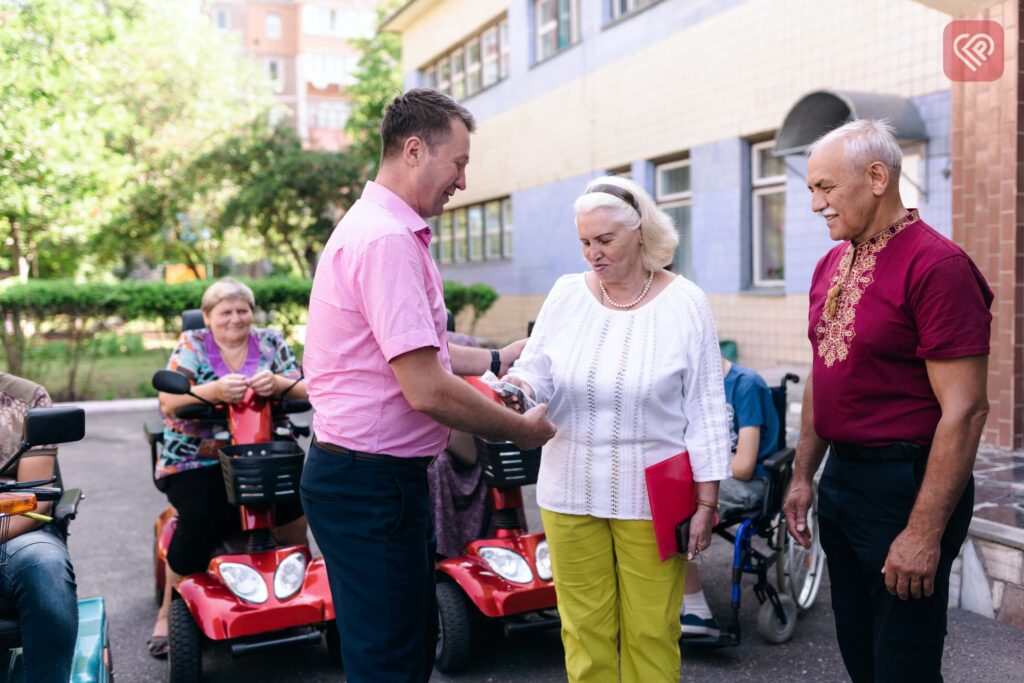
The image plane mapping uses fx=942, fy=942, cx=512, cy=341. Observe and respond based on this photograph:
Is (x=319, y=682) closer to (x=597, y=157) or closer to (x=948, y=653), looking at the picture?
(x=948, y=653)

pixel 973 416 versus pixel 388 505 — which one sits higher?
pixel 973 416

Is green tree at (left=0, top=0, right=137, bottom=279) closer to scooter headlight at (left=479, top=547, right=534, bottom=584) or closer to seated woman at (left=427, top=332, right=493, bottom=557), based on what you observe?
seated woman at (left=427, top=332, right=493, bottom=557)

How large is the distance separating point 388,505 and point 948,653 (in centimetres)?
309

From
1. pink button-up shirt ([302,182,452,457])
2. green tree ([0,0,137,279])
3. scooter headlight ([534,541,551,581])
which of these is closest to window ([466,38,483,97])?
green tree ([0,0,137,279])

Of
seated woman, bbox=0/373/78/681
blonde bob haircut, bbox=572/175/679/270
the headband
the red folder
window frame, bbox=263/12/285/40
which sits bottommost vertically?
seated woman, bbox=0/373/78/681

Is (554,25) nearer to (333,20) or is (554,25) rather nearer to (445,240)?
(445,240)

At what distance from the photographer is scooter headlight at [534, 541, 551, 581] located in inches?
168

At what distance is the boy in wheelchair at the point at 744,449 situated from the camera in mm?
4473

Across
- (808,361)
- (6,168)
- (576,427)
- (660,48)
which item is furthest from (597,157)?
(576,427)

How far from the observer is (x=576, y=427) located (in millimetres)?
2994

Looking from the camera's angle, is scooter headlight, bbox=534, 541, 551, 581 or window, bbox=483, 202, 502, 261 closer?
scooter headlight, bbox=534, 541, 551, 581

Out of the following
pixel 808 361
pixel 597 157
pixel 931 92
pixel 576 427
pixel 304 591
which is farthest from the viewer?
pixel 597 157

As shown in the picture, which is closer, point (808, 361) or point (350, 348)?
point (350, 348)

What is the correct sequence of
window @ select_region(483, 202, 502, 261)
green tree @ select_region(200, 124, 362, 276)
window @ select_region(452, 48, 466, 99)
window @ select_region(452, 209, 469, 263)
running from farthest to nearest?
1. green tree @ select_region(200, 124, 362, 276)
2. window @ select_region(452, 209, 469, 263)
3. window @ select_region(452, 48, 466, 99)
4. window @ select_region(483, 202, 502, 261)
